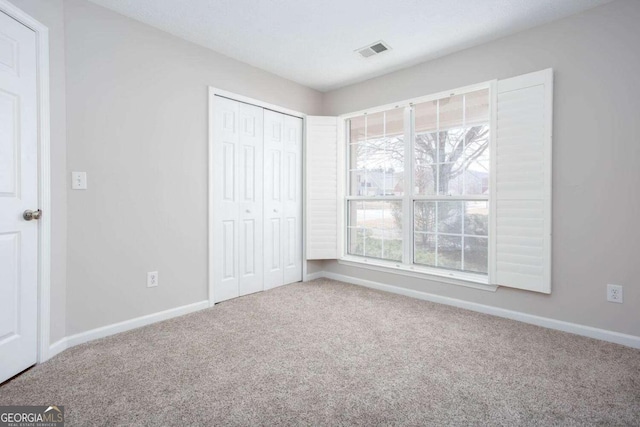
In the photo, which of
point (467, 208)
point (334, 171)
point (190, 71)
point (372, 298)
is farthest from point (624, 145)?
point (190, 71)

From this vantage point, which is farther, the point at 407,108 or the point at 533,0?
the point at 407,108

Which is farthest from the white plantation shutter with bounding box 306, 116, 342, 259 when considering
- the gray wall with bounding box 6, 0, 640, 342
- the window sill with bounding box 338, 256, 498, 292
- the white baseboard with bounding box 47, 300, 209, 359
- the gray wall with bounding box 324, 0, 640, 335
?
the gray wall with bounding box 324, 0, 640, 335

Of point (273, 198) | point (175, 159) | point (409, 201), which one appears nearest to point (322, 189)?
point (273, 198)

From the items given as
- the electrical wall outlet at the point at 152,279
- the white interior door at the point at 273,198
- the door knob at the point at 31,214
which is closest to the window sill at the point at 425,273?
the white interior door at the point at 273,198

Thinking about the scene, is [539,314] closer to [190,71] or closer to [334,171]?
[334,171]

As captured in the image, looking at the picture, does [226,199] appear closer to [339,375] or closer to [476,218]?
[339,375]

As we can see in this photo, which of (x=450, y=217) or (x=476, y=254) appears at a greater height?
(x=450, y=217)

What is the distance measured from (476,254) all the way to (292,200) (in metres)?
2.12

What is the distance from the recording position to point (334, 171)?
397 cm

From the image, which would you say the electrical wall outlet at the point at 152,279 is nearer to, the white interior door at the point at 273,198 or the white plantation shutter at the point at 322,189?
the white interior door at the point at 273,198

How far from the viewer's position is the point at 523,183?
8.61 ft

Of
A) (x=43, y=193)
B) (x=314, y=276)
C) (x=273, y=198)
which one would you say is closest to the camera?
(x=43, y=193)

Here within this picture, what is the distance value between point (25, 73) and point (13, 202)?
774 mm

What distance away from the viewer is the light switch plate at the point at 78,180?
7.20 feet
